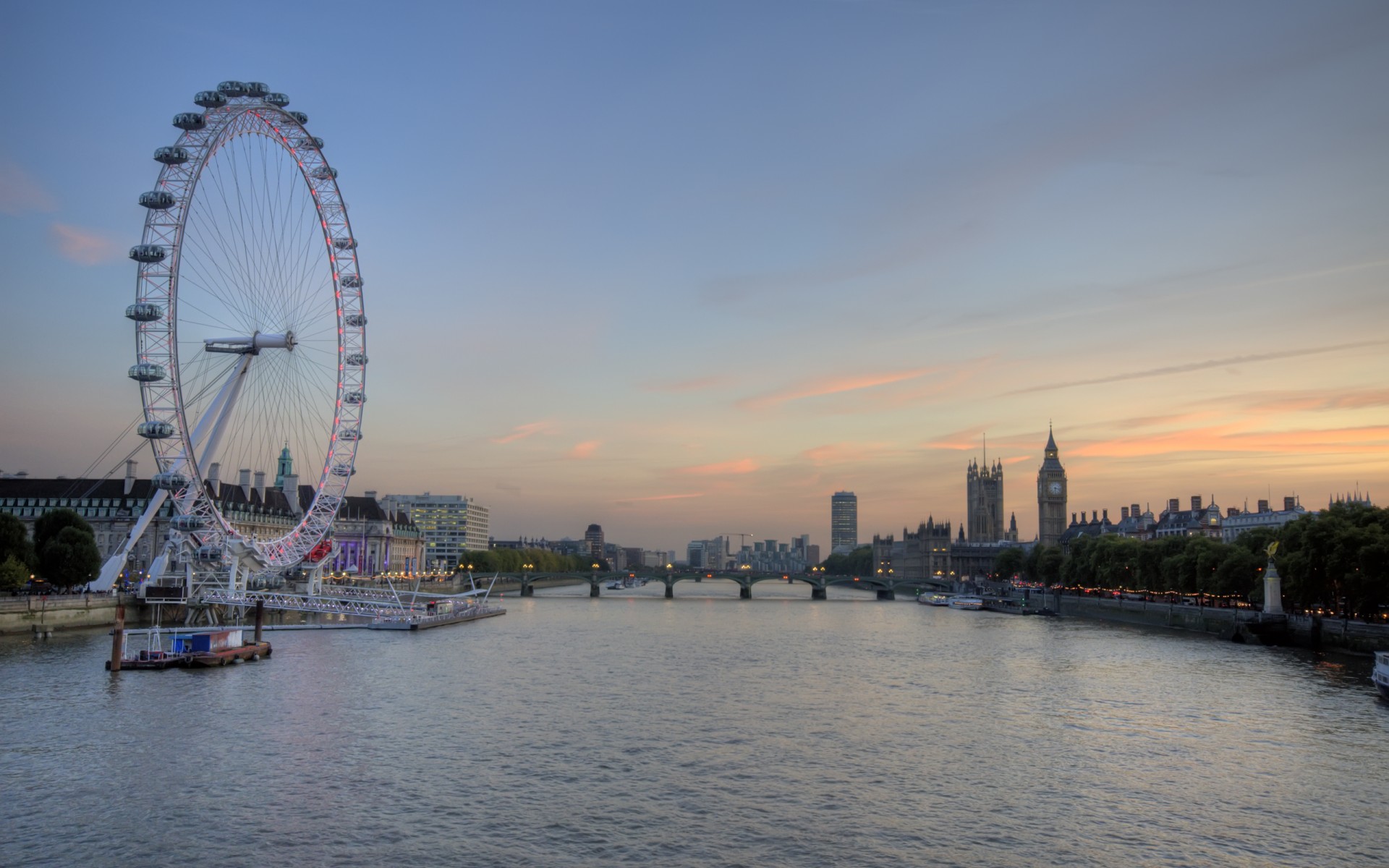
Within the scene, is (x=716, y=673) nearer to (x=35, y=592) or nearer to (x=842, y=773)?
(x=842, y=773)

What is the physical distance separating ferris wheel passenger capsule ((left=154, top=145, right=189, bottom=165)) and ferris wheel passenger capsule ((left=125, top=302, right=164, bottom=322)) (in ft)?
27.7

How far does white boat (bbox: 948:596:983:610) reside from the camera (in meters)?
148

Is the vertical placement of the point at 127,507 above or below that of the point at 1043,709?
above

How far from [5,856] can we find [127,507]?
107740 millimetres

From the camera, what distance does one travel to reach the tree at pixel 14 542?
253 feet

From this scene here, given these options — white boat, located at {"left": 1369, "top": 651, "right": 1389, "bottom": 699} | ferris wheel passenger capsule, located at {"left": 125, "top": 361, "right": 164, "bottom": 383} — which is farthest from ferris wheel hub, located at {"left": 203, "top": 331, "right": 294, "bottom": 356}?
white boat, located at {"left": 1369, "top": 651, "right": 1389, "bottom": 699}

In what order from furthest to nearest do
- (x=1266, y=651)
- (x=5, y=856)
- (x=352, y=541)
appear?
(x=352, y=541), (x=1266, y=651), (x=5, y=856)

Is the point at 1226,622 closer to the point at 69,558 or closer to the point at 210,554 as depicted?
the point at 210,554

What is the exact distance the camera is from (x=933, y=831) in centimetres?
2939

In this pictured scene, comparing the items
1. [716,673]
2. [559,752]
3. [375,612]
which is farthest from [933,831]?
[375,612]

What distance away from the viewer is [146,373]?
65.3 meters

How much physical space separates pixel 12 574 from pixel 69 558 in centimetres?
1071

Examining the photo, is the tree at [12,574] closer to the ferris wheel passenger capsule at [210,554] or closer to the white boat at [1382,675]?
the ferris wheel passenger capsule at [210,554]

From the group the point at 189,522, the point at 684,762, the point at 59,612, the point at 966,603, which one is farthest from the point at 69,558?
the point at 966,603
